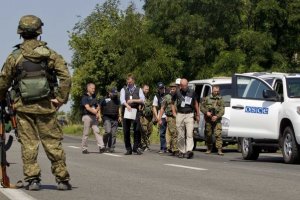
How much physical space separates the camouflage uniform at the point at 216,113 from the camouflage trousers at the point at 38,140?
1230 cm

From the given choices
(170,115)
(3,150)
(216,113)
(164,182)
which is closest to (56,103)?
(3,150)

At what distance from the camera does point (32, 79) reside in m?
9.90

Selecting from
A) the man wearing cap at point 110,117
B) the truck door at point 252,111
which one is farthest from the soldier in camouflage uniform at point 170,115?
the truck door at point 252,111

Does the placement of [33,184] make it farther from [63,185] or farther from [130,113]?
[130,113]

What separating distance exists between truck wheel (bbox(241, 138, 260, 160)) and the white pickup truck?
52 mm

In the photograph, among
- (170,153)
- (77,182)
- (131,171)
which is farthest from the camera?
(170,153)

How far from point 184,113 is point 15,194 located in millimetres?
10260

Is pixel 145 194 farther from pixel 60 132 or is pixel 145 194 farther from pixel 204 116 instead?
pixel 204 116

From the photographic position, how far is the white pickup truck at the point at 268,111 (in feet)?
55.6

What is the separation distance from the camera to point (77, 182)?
11.6 metres

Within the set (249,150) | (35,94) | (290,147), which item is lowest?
(249,150)

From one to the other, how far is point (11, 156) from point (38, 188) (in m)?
8.50

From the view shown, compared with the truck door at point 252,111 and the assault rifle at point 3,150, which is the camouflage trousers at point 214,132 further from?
the assault rifle at point 3,150

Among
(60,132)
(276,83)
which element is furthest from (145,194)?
(276,83)
